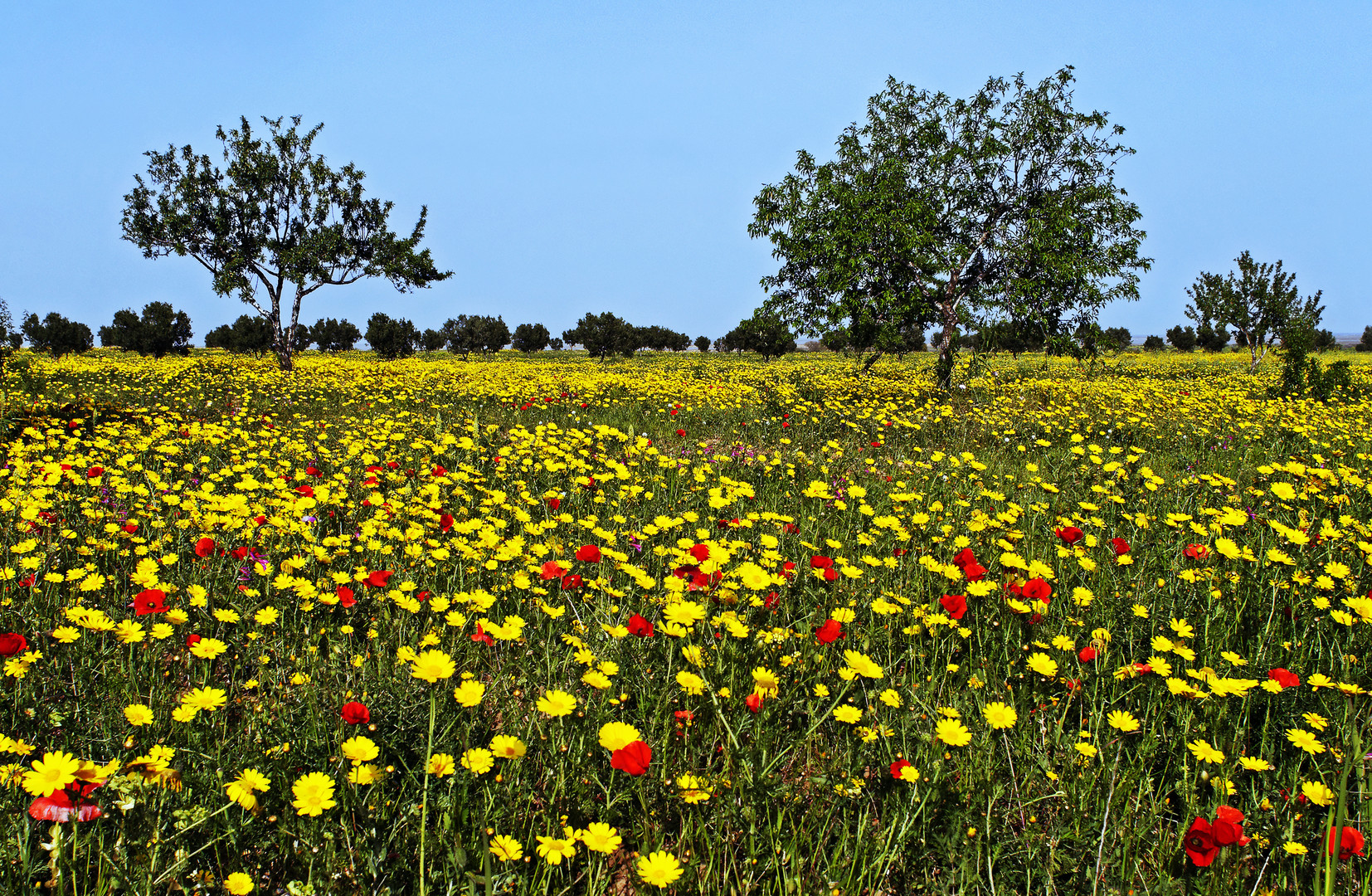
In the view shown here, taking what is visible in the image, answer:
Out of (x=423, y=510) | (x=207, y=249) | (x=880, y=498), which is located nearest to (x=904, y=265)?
(x=880, y=498)

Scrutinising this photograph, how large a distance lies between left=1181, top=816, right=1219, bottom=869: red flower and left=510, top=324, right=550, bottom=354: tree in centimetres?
7277

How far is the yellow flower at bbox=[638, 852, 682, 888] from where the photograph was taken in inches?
51.4

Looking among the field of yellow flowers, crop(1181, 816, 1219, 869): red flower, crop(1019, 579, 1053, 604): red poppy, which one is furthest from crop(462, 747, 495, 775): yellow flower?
crop(1019, 579, 1053, 604): red poppy

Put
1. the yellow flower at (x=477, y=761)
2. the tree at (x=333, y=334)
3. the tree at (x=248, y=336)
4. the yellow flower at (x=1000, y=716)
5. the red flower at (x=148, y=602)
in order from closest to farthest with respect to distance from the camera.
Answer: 1. the yellow flower at (x=477, y=761)
2. the yellow flower at (x=1000, y=716)
3. the red flower at (x=148, y=602)
4. the tree at (x=248, y=336)
5. the tree at (x=333, y=334)

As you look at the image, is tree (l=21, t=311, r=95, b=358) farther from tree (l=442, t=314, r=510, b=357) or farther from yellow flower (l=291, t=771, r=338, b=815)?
yellow flower (l=291, t=771, r=338, b=815)

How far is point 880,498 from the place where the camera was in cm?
495

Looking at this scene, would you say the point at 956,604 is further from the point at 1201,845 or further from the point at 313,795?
the point at 313,795

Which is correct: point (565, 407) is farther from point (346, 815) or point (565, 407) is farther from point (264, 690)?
point (346, 815)

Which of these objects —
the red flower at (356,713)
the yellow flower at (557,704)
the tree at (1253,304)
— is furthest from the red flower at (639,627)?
the tree at (1253,304)

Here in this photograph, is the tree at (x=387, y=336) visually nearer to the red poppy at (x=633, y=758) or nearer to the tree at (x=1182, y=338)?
the red poppy at (x=633, y=758)

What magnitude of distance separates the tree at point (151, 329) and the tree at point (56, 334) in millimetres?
1802

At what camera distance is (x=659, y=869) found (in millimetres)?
1338

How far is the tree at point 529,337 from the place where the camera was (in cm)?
7169

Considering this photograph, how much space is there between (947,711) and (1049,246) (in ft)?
48.2
